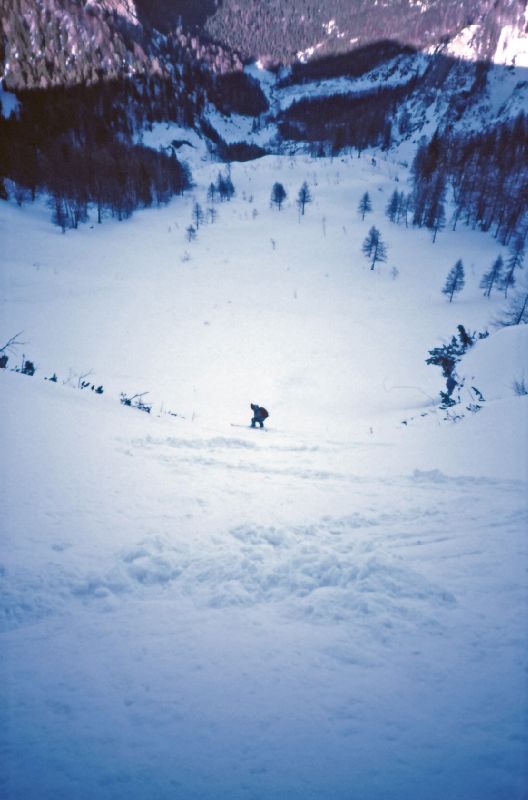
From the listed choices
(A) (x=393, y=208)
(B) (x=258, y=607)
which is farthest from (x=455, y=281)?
(B) (x=258, y=607)

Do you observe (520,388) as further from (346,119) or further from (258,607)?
(346,119)

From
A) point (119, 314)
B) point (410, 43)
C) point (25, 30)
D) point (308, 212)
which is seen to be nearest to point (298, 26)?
point (410, 43)

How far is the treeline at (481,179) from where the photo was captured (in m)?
48.8

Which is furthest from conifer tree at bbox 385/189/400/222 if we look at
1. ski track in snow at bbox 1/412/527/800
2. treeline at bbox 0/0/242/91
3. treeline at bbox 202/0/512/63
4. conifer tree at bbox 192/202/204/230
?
treeline at bbox 0/0/242/91

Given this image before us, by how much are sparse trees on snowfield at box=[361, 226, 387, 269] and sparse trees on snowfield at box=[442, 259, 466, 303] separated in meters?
8.65

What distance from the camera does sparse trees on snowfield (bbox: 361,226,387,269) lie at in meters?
39.8

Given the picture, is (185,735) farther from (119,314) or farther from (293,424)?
(119,314)

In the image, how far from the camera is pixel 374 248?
41.2 metres

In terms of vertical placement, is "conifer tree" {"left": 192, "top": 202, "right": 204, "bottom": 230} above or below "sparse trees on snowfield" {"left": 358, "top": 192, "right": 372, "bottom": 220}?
below

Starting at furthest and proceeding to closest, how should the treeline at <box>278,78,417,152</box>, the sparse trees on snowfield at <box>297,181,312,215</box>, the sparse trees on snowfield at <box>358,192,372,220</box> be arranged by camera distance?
the treeline at <box>278,78,417,152</box> < the sparse trees on snowfield at <box>297,181,312,215</box> < the sparse trees on snowfield at <box>358,192,372,220</box>

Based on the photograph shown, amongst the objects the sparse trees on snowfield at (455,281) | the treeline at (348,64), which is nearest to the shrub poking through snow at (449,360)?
the sparse trees on snowfield at (455,281)

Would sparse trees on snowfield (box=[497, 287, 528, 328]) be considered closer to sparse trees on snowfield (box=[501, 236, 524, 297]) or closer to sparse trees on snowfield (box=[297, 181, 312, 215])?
sparse trees on snowfield (box=[501, 236, 524, 297])

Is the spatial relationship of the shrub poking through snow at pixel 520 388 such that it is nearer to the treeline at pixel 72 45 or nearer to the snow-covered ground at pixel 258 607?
the snow-covered ground at pixel 258 607

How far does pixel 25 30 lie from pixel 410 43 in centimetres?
11759
